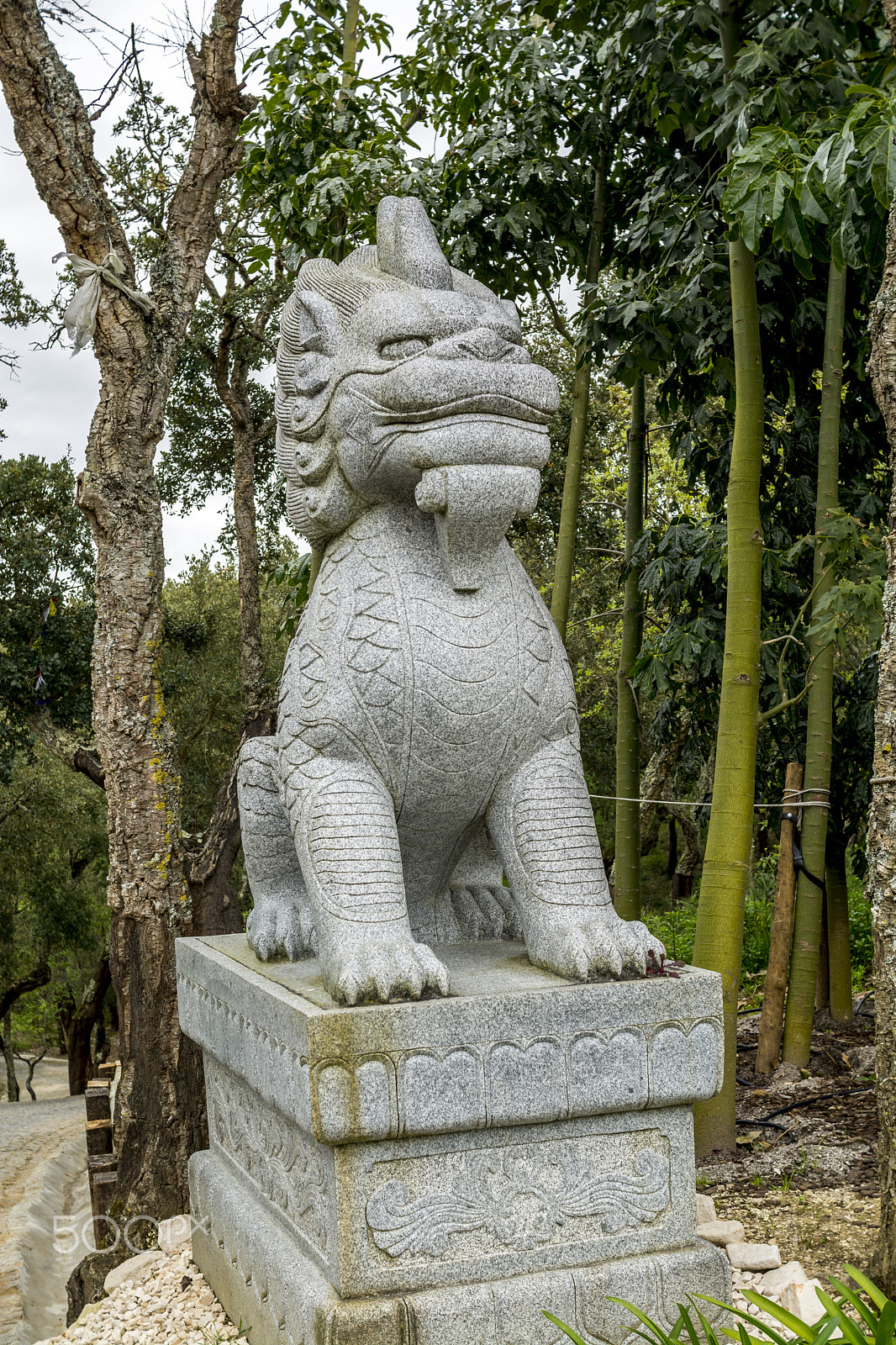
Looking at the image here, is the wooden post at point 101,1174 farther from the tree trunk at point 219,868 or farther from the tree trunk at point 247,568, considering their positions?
the tree trunk at point 247,568

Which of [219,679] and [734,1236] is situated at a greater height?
[219,679]

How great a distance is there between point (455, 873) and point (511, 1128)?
30.8 inches

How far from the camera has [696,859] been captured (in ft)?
45.6

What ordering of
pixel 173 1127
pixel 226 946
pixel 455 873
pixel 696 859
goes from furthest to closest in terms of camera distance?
1. pixel 696 859
2. pixel 173 1127
3. pixel 226 946
4. pixel 455 873

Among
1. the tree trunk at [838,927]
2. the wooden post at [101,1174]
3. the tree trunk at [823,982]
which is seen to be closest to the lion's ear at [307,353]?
the wooden post at [101,1174]

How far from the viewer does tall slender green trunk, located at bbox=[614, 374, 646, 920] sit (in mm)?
5770

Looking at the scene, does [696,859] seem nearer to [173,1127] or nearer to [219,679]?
[219,679]

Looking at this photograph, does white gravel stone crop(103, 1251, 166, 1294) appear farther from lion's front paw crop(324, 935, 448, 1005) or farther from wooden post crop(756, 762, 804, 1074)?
wooden post crop(756, 762, 804, 1074)

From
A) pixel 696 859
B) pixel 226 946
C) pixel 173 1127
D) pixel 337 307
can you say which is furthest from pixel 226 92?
pixel 696 859

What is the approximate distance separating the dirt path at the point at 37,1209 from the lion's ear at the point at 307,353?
4.00m

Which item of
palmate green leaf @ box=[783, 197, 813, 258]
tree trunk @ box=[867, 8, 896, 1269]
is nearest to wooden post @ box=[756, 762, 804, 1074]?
tree trunk @ box=[867, 8, 896, 1269]

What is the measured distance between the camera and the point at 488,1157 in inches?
85.5

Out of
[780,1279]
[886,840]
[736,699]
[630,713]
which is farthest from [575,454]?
[780,1279]

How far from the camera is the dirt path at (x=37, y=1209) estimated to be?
18.6 feet
